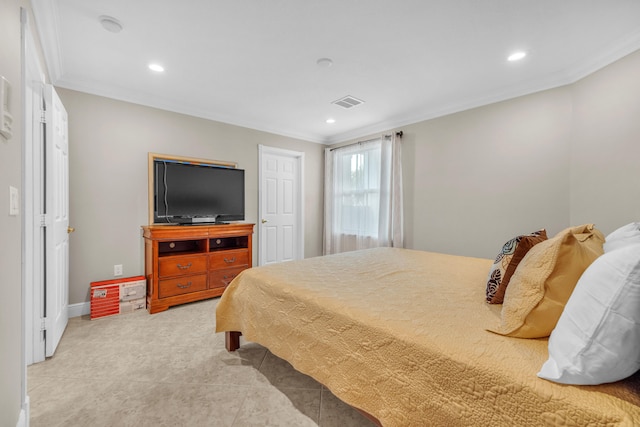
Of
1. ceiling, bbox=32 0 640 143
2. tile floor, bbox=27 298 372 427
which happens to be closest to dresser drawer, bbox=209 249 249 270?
tile floor, bbox=27 298 372 427

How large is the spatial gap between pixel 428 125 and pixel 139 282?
4.03m

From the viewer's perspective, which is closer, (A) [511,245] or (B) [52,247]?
(A) [511,245]

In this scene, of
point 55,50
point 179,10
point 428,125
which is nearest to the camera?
point 179,10

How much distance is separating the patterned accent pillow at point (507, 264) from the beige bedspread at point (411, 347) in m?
0.08

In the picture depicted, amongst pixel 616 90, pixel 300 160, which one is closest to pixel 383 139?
pixel 300 160

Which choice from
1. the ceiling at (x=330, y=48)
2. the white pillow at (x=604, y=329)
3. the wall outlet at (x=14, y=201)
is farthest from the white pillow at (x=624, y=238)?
the wall outlet at (x=14, y=201)

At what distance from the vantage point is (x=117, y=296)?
288 centimetres

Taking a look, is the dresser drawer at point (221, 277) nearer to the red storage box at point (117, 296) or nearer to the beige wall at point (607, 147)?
the red storage box at point (117, 296)

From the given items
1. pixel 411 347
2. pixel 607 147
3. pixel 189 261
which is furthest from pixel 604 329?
pixel 189 261

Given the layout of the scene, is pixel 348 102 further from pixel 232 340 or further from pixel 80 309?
pixel 80 309

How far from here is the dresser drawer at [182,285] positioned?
2.97m

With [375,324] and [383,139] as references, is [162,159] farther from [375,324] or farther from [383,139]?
[375,324]

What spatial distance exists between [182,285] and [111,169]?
1525 mm

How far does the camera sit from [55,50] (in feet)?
7.39
